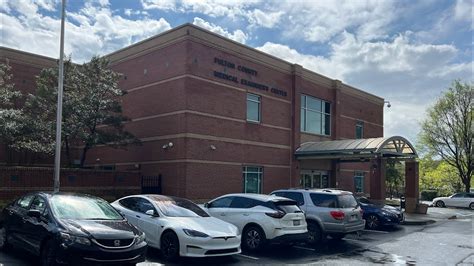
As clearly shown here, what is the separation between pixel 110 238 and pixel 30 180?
37.7ft

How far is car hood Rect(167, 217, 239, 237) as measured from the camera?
399 inches

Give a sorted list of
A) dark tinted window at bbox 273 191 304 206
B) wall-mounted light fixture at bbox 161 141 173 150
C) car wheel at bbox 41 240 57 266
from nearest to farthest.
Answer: car wheel at bbox 41 240 57 266, dark tinted window at bbox 273 191 304 206, wall-mounted light fixture at bbox 161 141 173 150

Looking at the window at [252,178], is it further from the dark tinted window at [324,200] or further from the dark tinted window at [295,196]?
the dark tinted window at [324,200]

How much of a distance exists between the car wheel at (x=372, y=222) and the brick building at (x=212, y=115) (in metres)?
6.68

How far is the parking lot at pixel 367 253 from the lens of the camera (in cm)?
1066

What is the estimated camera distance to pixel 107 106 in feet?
70.4

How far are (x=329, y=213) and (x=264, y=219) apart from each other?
2.84 m

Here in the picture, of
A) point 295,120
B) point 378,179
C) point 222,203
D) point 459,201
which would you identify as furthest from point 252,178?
point 459,201

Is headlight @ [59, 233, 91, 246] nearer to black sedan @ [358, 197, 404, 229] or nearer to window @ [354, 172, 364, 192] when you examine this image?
black sedan @ [358, 197, 404, 229]

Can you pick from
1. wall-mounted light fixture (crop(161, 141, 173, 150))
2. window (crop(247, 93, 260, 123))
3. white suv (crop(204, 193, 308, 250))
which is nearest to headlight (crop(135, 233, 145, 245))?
white suv (crop(204, 193, 308, 250))

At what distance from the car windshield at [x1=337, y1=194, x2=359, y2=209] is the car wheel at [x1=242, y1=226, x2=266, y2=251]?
3.29m

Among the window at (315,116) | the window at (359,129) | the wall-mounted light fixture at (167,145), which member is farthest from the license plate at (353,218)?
the window at (359,129)

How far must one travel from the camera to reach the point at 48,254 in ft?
26.5

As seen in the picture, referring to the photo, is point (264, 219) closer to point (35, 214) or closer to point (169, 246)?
point (169, 246)
